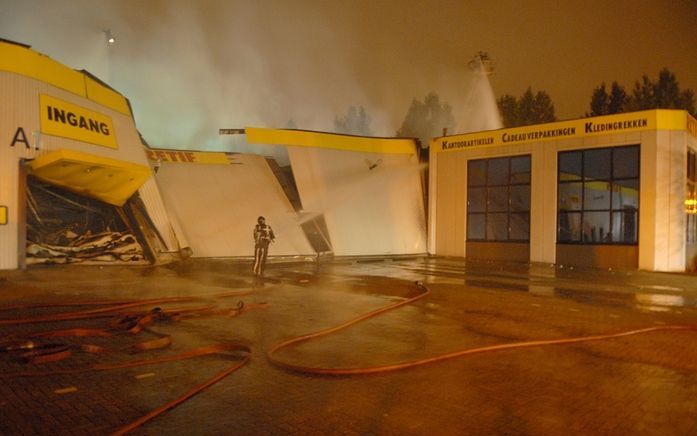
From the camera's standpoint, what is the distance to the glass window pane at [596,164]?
2056 cm

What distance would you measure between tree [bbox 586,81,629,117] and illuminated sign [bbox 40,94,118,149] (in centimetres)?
4852

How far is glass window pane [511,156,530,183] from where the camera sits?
2278 centimetres

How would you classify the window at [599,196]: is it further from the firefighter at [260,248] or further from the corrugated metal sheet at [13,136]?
the corrugated metal sheet at [13,136]

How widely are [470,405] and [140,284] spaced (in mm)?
9617

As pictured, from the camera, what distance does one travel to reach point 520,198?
22.9m

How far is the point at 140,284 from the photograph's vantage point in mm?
12148

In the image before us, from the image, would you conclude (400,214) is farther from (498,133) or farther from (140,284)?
(140,284)

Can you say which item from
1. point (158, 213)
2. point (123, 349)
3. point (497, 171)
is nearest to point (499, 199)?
point (497, 171)

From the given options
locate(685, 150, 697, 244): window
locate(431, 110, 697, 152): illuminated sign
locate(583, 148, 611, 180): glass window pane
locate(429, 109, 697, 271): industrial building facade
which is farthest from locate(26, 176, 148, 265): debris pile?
locate(685, 150, 697, 244): window

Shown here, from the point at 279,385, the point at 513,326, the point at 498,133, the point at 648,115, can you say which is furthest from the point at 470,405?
the point at 498,133

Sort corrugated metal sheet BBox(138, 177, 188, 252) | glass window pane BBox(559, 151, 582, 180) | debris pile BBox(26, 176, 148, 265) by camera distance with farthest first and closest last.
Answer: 1. glass window pane BBox(559, 151, 582, 180)
2. corrugated metal sheet BBox(138, 177, 188, 252)
3. debris pile BBox(26, 176, 148, 265)

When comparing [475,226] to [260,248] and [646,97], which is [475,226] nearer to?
[260,248]

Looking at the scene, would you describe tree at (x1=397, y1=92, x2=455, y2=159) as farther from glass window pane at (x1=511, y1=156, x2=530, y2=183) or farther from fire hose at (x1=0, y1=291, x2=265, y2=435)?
fire hose at (x1=0, y1=291, x2=265, y2=435)

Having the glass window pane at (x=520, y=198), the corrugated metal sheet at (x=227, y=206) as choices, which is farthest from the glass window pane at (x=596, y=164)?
the corrugated metal sheet at (x=227, y=206)
